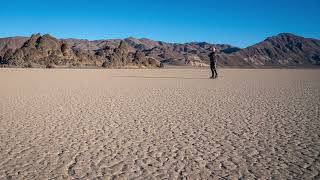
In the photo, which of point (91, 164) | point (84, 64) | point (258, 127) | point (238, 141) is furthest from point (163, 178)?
point (84, 64)

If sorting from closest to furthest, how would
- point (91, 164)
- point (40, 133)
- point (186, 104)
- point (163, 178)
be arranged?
point (163, 178)
point (91, 164)
point (40, 133)
point (186, 104)

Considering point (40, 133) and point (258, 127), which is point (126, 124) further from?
point (258, 127)

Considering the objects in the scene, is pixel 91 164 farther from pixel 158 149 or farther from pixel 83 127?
pixel 83 127

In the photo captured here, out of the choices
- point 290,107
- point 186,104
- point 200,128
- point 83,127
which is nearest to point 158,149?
point 200,128

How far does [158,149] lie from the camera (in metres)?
5.23

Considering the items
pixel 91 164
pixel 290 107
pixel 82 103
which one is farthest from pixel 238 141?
pixel 82 103

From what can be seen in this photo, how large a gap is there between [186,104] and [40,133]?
5.10 m

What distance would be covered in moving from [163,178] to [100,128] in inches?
118

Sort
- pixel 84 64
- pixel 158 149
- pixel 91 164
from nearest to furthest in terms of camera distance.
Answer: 1. pixel 91 164
2. pixel 158 149
3. pixel 84 64

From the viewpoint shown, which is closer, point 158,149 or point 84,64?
point 158,149

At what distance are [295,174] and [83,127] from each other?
4.20 meters

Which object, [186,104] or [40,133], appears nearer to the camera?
[40,133]

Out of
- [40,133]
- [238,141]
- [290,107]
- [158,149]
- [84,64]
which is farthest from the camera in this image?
[84,64]

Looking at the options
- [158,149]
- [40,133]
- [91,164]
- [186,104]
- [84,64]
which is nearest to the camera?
[91,164]
